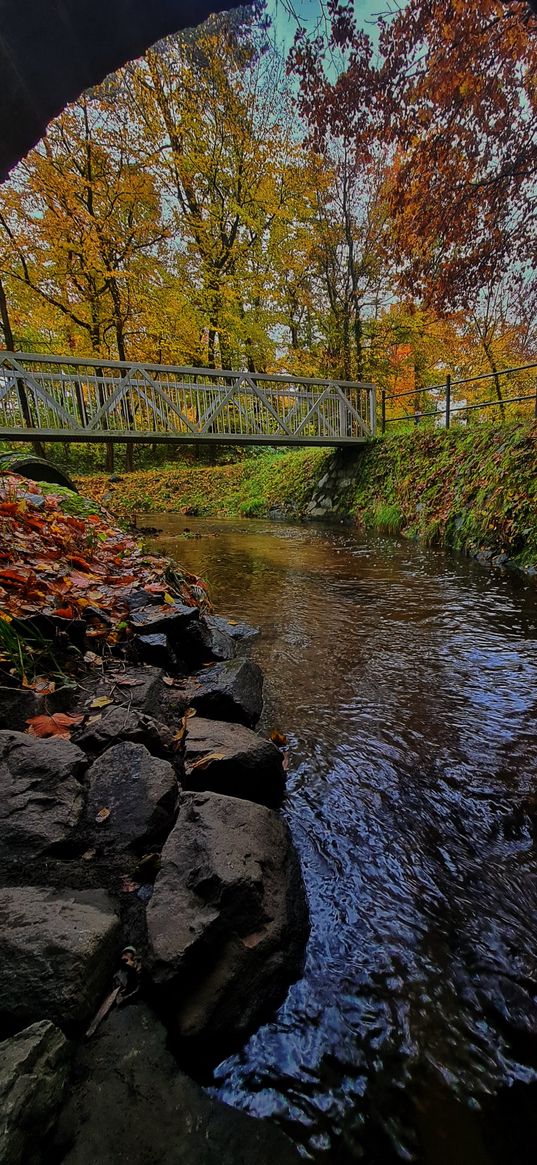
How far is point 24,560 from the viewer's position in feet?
9.50

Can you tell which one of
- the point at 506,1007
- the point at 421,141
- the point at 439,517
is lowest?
the point at 506,1007

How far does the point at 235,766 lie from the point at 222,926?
24.1 inches

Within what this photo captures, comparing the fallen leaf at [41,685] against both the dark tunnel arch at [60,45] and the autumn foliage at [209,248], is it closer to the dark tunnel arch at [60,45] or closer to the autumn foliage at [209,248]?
the dark tunnel arch at [60,45]

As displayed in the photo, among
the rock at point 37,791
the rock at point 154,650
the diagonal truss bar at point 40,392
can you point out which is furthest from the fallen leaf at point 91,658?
the diagonal truss bar at point 40,392

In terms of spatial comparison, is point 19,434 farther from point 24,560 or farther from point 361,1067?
point 361,1067

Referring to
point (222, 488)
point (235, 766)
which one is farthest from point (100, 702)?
point (222, 488)

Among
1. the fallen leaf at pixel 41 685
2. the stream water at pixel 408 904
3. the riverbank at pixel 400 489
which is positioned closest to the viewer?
the stream water at pixel 408 904

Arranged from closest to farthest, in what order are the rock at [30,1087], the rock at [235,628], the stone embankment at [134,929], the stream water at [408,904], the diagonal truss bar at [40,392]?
the rock at [30,1087], the stone embankment at [134,929], the stream water at [408,904], the rock at [235,628], the diagonal truss bar at [40,392]

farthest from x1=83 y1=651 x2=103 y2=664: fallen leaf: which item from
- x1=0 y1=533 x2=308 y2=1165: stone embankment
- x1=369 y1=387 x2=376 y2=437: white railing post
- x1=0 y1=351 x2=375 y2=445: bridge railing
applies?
x1=369 y1=387 x2=376 y2=437: white railing post

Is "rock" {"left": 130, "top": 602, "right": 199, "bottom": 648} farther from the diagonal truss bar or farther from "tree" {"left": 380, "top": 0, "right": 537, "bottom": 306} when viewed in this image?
the diagonal truss bar

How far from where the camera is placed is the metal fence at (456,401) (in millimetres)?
7205

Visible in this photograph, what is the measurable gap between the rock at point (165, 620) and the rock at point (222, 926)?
1.46 metres

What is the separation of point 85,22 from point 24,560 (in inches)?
95.8

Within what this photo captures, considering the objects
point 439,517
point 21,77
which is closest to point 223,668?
point 21,77
